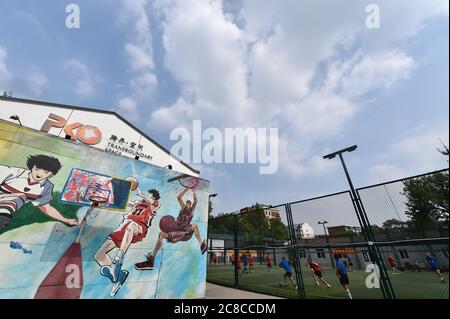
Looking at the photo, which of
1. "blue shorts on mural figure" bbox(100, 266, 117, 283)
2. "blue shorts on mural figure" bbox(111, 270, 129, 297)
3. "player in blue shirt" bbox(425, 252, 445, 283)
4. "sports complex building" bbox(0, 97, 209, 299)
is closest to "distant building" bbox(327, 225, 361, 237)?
"player in blue shirt" bbox(425, 252, 445, 283)

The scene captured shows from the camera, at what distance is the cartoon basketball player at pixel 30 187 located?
6516 millimetres

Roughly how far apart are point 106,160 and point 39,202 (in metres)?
2.72

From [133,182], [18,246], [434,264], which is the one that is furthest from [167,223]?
[434,264]

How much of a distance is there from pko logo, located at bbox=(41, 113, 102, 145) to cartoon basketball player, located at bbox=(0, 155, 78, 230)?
11.1 ft

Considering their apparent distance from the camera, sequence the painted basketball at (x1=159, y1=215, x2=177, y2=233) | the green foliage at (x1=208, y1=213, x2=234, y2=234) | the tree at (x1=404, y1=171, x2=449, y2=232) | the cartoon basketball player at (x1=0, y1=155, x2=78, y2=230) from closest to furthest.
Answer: the tree at (x1=404, y1=171, x2=449, y2=232)
the cartoon basketball player at (x1=0, y1=155, x2=78, y2=230)
the painted basketball at (x1=159, y1=215, x2=177, y2=233)
the green foliage at (x1=208, y1=213, x2=234, y2=234)

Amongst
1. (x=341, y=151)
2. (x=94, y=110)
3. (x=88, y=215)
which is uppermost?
(x=94, y=110)

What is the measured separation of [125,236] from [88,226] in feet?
4.87

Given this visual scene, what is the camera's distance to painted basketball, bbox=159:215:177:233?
973 cm

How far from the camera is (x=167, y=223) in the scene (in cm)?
→ 993

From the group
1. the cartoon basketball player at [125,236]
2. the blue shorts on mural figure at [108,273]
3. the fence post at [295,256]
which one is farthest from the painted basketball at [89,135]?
the fence post at [295,256]

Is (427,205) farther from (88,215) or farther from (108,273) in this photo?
(88,215)

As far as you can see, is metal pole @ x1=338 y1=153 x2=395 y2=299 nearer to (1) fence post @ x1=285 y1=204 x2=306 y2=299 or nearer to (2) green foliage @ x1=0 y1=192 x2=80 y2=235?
(1) fence post @ x1=285 y1=204 x2=306 y2=299
